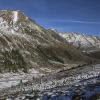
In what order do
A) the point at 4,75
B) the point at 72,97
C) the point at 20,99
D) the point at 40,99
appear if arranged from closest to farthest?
the point at 72,97 < the point at 40,99 < the point at 20,99 < the point at 4,75

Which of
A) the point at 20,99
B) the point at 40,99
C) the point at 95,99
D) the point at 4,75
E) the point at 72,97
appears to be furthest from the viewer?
the point at 4,75

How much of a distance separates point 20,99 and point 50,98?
7915 mm

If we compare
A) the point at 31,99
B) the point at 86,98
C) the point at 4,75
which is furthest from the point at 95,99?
the point at 4,75

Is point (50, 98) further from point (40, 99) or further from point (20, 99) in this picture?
point (20, 99)

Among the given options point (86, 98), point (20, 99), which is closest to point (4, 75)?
point (20, 99)

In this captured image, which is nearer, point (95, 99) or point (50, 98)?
point (95, 99)

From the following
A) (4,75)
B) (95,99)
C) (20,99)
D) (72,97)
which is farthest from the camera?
(4,75)

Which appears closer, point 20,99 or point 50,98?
point 50,98

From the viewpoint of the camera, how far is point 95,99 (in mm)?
43281

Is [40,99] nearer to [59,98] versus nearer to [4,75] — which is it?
[59,98]

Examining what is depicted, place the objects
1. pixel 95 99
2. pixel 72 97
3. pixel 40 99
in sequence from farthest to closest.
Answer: pixel 40 99
pixel 72 97
pixel 95 99

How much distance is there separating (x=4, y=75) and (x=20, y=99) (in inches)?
5739

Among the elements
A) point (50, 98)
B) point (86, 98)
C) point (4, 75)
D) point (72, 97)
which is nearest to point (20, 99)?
point (50, 98)

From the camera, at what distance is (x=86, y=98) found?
4581cm
